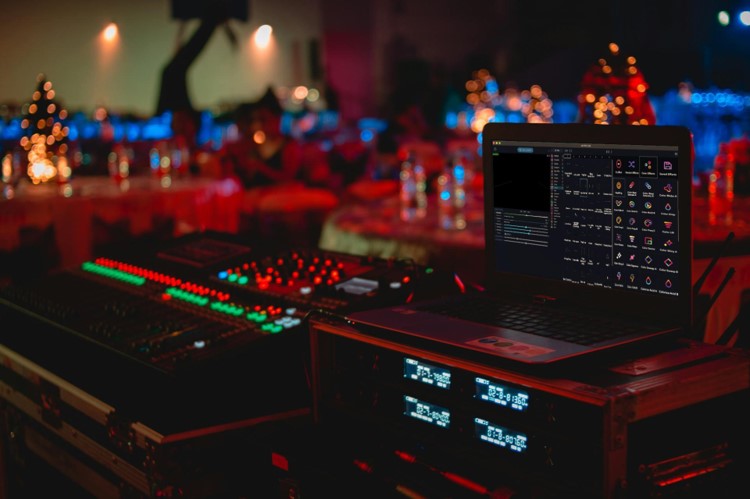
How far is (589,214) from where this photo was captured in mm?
1413

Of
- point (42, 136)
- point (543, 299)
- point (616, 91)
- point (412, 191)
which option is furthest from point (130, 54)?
point (543, 299)

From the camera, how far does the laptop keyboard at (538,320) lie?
1.29 m

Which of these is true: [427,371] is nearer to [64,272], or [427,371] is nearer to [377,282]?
[377,282]

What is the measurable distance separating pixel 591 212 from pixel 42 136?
4094mm

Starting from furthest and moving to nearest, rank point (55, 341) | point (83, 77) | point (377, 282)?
point (83, 77)
point (55, 341)
point (377, 282)

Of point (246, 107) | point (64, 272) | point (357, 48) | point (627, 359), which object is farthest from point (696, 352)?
point (357, 48)

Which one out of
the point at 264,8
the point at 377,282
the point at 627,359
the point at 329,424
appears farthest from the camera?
the point at 264,8

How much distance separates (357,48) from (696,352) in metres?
11.7

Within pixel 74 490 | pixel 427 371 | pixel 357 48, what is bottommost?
pixel 74 490

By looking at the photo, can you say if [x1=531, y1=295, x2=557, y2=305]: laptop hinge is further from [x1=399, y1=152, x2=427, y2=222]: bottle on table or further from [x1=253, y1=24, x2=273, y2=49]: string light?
[x1=253, y1=24, x2=273, y2=49]: string light

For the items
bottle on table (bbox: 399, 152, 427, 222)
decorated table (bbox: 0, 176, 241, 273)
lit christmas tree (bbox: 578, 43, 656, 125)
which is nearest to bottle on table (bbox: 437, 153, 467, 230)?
bottle on table (bbox: 399, 152, 427, 222)

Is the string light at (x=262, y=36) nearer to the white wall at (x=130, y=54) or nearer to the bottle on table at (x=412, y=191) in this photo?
the white wall at (x=130, y=54)

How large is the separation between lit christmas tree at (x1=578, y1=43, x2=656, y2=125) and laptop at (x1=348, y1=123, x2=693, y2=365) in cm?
140

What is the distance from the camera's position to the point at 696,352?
129 centimetres
